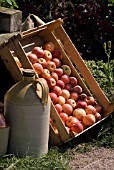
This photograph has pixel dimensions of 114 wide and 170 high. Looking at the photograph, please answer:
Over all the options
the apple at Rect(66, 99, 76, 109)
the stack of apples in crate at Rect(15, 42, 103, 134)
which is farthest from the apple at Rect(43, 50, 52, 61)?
the apple at Rect(66, 99, 76, 109)

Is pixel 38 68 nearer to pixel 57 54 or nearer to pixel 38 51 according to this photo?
pixel 38 51

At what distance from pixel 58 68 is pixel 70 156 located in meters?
0.94

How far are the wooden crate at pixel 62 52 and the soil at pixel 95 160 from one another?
8.8 inches

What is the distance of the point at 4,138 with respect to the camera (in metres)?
4.49

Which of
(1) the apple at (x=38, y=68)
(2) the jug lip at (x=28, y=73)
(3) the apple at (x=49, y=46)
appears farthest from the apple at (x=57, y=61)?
(2) the jug lip at (x=28, y=73)

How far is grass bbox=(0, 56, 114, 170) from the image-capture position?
446 cm

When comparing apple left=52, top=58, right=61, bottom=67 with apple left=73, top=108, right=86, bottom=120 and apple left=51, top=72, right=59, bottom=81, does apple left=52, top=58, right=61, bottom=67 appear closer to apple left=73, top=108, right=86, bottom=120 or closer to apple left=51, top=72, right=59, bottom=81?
apple left=51, top=72, right=59, bottom=81

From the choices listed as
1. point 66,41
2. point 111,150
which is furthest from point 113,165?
point 66,41

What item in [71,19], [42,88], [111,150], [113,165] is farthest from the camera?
[71,19]

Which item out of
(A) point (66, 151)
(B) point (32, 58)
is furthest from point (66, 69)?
(A) point (66, 151)

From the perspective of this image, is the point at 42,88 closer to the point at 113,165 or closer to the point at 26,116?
the point at 26,116

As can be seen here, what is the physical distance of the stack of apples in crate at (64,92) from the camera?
16.4ft

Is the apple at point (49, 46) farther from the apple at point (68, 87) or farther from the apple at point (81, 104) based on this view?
the apple at point (81, 104)

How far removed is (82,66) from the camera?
539cm
